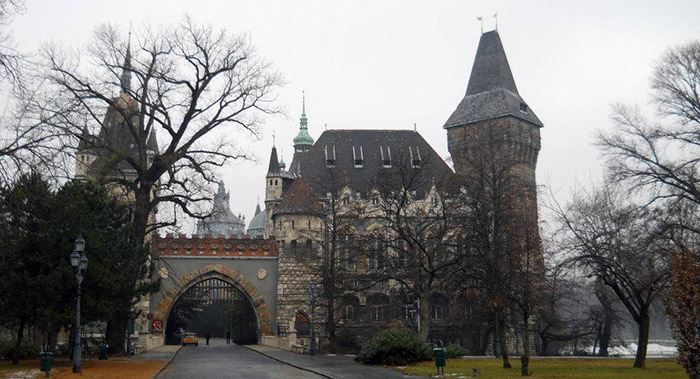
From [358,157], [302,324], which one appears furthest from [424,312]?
[358,157]

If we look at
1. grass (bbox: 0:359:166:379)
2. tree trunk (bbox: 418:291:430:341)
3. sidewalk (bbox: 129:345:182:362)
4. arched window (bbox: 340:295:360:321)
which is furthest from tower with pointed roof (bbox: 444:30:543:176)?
grass (bbox: 0:359:166:379)

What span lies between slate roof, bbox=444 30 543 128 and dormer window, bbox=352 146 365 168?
701 centimetres

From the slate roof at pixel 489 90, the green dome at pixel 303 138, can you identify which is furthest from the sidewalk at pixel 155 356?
the green dome at pixel 303 138

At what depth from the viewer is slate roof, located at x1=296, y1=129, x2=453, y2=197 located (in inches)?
2243

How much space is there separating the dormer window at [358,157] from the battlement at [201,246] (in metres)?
14.1

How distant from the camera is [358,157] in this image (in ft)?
193

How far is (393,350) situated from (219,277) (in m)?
23.8

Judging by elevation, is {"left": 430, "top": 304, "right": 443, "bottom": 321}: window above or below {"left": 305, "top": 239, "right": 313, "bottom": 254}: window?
below

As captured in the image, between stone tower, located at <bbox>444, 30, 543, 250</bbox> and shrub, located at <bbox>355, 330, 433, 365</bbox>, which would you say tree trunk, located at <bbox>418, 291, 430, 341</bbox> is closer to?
shrub, located at <bbox>355, 330, 433, 365</bbox>

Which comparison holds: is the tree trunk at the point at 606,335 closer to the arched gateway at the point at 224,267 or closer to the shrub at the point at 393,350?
the arched gateway at the point at 224,267

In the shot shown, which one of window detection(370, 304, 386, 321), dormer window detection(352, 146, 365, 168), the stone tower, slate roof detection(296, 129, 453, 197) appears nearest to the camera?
window detection(370, 304, 386, 321)

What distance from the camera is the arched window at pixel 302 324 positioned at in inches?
1857

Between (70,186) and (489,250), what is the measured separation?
648 inches

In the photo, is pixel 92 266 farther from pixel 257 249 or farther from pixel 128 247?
pixel 257 249
